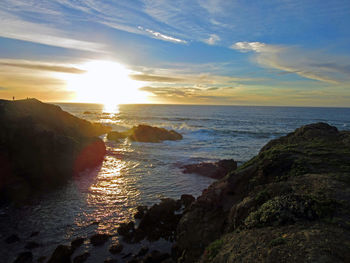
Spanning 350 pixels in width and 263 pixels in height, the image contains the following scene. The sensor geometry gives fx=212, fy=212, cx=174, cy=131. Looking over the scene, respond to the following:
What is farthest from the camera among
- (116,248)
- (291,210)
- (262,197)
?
(116,248)

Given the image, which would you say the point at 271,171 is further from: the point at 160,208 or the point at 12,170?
the point at 12,170

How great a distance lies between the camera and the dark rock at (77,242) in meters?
9.18

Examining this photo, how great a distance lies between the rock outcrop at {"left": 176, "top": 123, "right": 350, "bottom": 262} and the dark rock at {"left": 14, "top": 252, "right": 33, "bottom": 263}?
607 cm

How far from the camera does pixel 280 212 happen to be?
17.4 ft

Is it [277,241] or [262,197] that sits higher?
[262,197]

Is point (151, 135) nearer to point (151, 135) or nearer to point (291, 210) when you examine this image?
point (151, 135)

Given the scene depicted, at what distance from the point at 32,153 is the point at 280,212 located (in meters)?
19.3

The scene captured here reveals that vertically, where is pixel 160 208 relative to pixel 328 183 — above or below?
below

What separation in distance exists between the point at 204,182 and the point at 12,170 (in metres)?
14.9

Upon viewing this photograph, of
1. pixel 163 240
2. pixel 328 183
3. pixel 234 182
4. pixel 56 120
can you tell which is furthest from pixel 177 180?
pixel 56 120

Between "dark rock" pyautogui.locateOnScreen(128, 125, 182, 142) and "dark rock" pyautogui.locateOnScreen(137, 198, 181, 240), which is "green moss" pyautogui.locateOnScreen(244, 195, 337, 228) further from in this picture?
"dark rock" pyautogui.locateOnScreen(128, 125, 182, 142)

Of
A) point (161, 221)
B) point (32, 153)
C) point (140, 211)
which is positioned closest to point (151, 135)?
point (32, 153)

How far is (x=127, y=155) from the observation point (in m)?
26.6

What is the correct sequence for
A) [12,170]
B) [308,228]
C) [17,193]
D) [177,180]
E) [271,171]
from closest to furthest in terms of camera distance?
[308,228], [271,171], [17,193], [12,170], [177,180]
